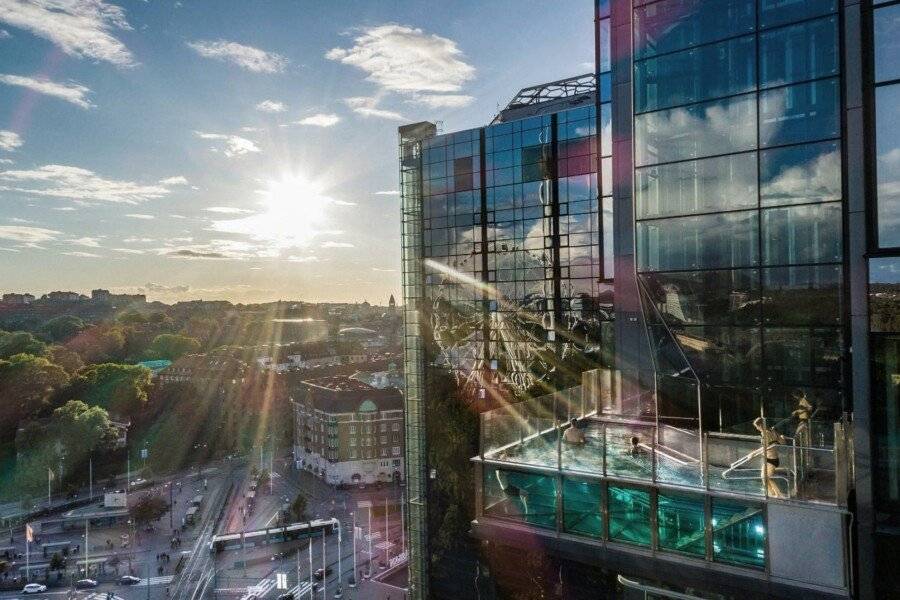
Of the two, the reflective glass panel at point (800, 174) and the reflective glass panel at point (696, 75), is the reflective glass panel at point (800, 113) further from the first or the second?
the reflective glass panel at point (696, 75)

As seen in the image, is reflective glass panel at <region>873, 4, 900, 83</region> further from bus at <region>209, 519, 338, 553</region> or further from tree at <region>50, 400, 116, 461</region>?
tree at <region>50, 400, 116, 461</region>

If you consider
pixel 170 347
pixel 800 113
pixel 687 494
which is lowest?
pixel 170 347

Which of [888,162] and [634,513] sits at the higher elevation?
[888,162]

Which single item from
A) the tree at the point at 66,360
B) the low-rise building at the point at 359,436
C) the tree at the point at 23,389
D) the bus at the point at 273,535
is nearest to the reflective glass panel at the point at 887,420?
the bus at the point at 273,535

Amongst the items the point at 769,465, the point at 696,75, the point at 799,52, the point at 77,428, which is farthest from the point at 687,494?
the point at 77,428

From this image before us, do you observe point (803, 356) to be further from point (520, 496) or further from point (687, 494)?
point (520, 496)

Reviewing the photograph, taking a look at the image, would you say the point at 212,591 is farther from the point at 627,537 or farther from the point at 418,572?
the point at 627,537

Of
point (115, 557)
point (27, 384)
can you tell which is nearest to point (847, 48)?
point (115, 557)

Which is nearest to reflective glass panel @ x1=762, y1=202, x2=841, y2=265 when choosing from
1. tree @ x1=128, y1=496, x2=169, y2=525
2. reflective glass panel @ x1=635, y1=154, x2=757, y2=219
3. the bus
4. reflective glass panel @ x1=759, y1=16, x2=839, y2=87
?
reflective glass panel @ x1=635, y1=154, x2=757, y2=219
